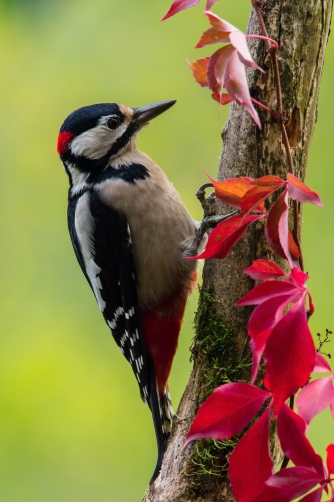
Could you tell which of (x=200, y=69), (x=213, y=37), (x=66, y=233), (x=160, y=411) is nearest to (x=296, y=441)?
(x=213, y=37)

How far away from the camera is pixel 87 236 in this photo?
2615mm

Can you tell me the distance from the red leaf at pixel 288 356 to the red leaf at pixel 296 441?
0.41ft

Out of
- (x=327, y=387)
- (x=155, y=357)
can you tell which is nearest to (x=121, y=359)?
(x=155, y=357)

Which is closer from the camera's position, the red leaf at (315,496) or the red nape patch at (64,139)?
the red leaf at (315,496)

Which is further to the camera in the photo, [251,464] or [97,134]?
[97,134]

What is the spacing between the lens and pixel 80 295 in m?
3.98

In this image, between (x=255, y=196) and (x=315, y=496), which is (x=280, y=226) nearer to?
(x=255, y=196)

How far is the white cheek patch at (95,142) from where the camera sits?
8.79 feet

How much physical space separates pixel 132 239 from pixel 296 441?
1567mm

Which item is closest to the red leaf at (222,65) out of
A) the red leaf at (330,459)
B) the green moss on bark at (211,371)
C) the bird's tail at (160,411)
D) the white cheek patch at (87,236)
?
the red leaf at (330,459)

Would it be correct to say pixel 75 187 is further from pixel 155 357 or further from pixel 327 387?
pixel 327 387

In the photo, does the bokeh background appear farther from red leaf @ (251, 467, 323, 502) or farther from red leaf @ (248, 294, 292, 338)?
red leaf @ (248, 294, 292, 338)

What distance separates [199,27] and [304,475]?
346 cm

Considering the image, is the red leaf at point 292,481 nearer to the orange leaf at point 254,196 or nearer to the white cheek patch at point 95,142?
the orange leaf at point 254,196
